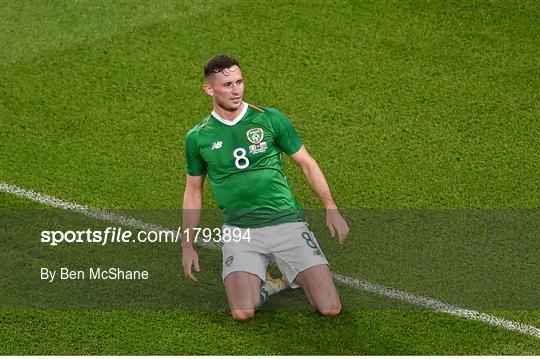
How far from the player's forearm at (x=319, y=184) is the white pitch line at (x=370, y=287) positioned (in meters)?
0.87

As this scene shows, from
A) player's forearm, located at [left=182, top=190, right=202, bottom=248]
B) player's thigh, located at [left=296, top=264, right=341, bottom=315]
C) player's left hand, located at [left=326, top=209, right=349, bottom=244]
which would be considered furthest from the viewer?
player's forearm, located at [left=182, top=190, right=202, bottom=248]

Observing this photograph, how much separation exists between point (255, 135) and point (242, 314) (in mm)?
1505

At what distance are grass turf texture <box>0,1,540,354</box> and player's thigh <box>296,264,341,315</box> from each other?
0.14 meters

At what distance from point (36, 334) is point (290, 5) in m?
5.93

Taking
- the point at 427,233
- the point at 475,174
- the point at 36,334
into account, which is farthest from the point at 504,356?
the point at 36,334

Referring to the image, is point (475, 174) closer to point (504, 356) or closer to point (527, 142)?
point (527, 142)

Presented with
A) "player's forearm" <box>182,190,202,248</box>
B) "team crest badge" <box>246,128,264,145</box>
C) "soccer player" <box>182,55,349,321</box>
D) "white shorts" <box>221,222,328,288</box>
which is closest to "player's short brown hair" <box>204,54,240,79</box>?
"soccer player" <box>182,55,349,321</box>

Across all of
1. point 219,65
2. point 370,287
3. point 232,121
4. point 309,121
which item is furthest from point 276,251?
point 309,121

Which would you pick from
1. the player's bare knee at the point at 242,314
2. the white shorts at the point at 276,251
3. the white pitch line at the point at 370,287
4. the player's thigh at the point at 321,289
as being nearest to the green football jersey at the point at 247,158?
the white shorts at the point at 276,251

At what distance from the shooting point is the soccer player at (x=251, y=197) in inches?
372

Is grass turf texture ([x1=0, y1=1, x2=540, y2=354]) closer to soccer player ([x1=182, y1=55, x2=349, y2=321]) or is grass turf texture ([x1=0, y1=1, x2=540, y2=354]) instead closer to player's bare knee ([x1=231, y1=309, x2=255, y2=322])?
player's bare knee ([x1=231, y1=309, x2=255, y2=322])

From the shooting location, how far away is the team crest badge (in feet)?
31.6

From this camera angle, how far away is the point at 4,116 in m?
12.1

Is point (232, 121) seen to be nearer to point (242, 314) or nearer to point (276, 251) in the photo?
point (276, 251)
